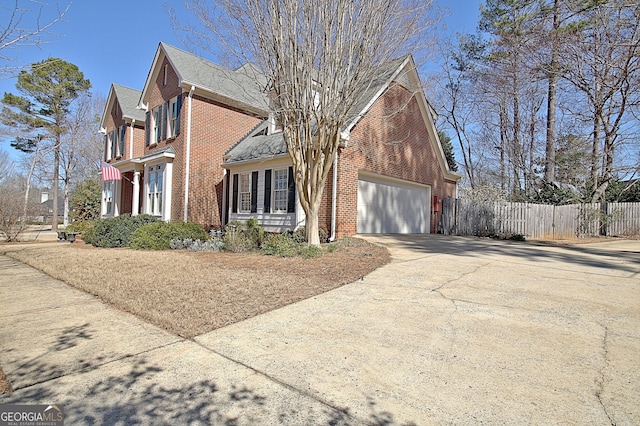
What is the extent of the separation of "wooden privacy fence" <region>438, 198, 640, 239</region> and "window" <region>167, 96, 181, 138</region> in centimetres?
1303

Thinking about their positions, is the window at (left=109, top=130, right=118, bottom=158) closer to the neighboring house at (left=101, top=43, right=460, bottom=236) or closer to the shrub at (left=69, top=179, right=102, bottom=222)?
the shrub at (left=69, top=179, right=102, bottom=222)

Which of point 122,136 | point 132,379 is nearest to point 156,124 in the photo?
point 122,136

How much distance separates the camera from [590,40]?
43.1 feet

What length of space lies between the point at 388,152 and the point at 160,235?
8620 mm

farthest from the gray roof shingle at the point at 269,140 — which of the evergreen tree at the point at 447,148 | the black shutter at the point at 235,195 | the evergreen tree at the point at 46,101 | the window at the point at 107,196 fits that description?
the evergreen tree at the point at 46,101

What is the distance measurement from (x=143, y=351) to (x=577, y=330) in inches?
173

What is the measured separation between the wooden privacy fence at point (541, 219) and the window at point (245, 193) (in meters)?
9.25

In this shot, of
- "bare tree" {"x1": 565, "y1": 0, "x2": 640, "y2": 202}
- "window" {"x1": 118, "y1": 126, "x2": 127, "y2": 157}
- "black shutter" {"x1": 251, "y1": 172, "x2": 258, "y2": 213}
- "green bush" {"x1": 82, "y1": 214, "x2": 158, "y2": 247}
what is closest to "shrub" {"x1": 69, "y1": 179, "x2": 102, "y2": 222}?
"window" {"x1": 118, "y1": 126, "x2": 127, "y2": 157}

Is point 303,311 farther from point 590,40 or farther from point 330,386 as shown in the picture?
point 590,40

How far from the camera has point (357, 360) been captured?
3.03 meters

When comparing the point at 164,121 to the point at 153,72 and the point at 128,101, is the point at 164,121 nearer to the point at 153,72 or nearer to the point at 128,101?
the point at 153,72

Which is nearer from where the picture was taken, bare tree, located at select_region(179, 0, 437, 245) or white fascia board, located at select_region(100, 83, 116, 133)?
bare tree, located at select_region(179, 0, 437, 245)

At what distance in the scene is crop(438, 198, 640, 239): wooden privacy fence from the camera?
15.4 meters

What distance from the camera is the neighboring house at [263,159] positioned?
11.9 meters
